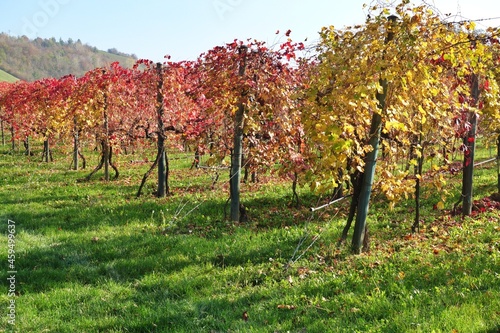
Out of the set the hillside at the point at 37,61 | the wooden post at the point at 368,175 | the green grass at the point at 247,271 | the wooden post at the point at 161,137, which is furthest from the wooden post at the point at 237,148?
the hillside at the point at 37,61

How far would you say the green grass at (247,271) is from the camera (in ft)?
13.9

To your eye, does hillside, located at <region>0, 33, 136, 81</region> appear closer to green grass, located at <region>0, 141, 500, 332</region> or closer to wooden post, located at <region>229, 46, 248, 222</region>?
green grass, located at <region>0, 141, 500, 332</region>

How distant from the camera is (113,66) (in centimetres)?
1373

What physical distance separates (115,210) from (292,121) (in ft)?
17.0

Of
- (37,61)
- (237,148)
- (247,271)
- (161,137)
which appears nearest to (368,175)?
(247,271)

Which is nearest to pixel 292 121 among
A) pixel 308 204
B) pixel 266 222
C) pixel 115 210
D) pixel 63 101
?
pixel 266 222

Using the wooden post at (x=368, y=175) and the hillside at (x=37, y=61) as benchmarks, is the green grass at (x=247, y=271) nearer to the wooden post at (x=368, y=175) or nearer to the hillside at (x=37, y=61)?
the wooden post at (x=368, y=175)

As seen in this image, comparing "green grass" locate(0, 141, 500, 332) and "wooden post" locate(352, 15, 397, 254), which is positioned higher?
"wooden post" locate(352, 15, 397, 254)

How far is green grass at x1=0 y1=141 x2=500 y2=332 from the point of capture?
425cm

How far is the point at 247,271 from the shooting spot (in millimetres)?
5980

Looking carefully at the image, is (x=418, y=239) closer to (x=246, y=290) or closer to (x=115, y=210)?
(x=246, y=290)

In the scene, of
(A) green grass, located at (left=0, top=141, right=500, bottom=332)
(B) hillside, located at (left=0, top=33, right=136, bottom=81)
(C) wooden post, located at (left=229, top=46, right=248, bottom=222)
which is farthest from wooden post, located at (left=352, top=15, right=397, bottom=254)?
(B) hillside, located at (left=0, top=33, right=136, bottom=81)

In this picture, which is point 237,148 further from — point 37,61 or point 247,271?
point 37,61

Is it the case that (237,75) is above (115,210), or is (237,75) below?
above
